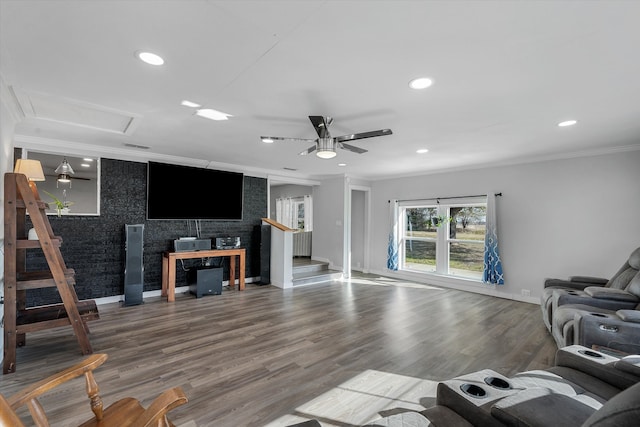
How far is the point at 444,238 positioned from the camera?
618 centimetres

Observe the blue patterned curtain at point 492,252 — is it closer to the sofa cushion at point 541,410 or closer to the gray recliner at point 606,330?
the gray recliner at point 606,330

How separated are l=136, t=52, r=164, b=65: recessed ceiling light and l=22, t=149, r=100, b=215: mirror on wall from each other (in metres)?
3.32

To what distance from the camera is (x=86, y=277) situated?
445cm

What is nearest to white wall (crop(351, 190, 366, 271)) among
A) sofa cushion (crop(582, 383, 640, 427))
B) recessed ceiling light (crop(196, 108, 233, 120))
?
recessed ceiling light (crop(196, 108, 233, 120))

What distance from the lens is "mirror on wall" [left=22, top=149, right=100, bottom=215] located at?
4199 millimetres

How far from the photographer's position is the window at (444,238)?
19.0 feet

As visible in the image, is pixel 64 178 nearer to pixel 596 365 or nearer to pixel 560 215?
pixel 596 365

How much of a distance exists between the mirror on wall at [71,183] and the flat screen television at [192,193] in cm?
73

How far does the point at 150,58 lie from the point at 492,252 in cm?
559

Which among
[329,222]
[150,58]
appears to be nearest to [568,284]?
[329,222]

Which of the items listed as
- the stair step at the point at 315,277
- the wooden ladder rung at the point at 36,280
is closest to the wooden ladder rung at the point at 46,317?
the wooden ladder rung at the point at 36,280

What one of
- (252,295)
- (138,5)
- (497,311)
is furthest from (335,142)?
(497,311)

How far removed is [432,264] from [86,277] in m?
6.31

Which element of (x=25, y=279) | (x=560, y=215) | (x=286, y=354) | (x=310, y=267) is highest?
(x=560, y=215)
